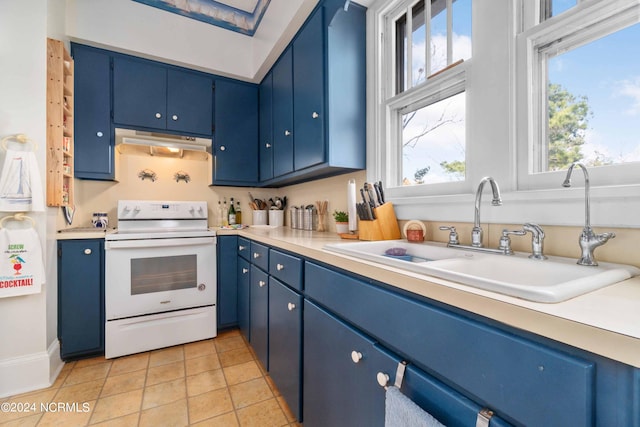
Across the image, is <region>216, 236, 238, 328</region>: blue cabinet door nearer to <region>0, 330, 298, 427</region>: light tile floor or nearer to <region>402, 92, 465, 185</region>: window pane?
<region>0, 330, 298, 427</region>: light tile floor

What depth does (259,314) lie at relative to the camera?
1.90 m

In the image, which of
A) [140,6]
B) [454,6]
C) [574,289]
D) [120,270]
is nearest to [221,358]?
[120,270]

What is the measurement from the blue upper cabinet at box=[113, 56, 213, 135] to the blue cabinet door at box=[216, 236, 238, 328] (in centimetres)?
116

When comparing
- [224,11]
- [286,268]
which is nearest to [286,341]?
[286,268]

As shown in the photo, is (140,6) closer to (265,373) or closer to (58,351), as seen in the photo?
(58,351)

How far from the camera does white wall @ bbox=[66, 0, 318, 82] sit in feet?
7.29

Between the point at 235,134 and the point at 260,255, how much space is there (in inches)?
62.5

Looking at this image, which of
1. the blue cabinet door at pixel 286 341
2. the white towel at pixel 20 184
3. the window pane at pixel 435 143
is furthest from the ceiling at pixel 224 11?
the blue cabinet door at pixel 286 341

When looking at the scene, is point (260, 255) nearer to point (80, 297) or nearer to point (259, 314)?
point (259, 314)

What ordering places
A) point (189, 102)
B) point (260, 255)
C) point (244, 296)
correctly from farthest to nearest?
point (189, 102) < point (244, 296) < point (260, 255)

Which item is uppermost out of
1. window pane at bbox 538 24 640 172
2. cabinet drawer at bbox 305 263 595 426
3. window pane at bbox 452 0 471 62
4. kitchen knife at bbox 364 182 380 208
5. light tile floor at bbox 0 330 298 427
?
window pane at bbox 452 0 471 62

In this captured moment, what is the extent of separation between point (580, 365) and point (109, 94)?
3218 millimetres

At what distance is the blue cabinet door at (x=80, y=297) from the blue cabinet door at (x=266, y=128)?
145cm

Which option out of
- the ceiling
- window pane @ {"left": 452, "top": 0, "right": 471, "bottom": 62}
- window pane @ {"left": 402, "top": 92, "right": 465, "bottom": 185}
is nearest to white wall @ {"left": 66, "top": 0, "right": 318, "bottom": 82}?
the ceiling
